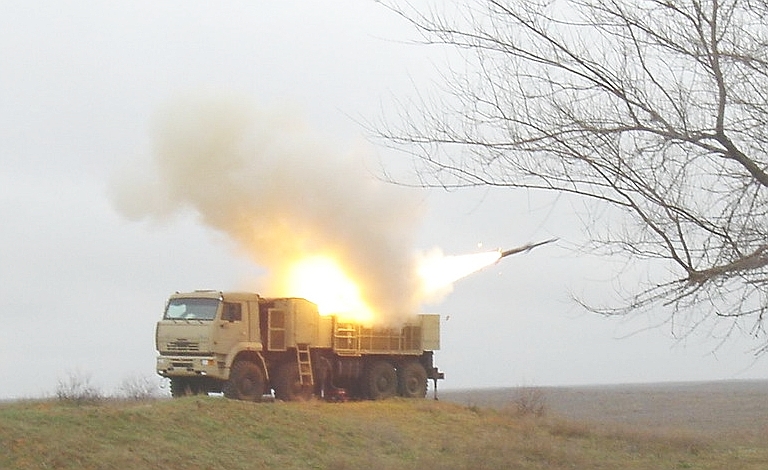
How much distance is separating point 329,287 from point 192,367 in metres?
5.43

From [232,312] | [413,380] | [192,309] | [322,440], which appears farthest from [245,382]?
[413,380]

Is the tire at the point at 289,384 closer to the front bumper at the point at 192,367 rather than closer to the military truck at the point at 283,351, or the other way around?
the military truck at the point at 283,351

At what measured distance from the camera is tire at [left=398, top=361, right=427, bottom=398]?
3353cm

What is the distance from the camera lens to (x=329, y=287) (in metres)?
32.2

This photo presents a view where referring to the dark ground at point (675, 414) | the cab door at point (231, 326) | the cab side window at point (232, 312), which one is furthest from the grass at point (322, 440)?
the dark ground at point (675, 414)

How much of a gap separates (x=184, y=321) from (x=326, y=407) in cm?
430

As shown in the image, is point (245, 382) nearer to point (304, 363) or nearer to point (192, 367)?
point (192, 367)

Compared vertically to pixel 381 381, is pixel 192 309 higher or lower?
higher

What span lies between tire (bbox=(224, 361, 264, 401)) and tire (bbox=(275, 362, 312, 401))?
2.21 feet

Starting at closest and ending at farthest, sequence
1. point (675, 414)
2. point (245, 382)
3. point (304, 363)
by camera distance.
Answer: point (245, 382) → point (304, 363) → point (675, 414)

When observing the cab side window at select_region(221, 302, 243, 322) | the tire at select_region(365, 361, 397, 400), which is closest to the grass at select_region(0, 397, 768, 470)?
the tire at select_region(365, 361, 397, 400)

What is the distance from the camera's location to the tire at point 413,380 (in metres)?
33.5

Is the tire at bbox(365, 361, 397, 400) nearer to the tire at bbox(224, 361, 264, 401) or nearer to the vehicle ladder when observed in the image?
the vehicle ladder

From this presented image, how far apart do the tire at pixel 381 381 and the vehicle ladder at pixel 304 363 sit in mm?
2437
